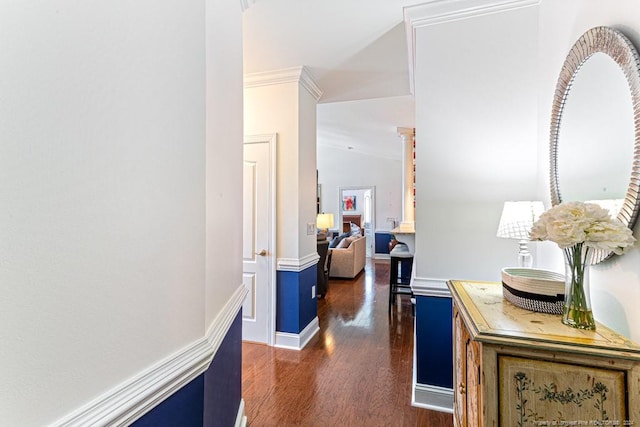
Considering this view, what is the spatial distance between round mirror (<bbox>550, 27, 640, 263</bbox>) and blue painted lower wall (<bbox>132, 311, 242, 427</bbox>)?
1536 mm

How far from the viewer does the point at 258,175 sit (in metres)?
3.25

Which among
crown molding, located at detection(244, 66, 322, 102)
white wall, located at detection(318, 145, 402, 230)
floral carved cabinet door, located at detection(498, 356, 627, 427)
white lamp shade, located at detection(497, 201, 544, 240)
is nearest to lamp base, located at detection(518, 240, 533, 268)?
white lamp shade, located at detection(497, 201, 544, 240)

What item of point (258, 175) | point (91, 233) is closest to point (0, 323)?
point (91, 233)

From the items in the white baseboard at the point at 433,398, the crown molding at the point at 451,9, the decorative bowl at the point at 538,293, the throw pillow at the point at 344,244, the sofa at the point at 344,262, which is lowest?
the white baseboard at the point at 433,398

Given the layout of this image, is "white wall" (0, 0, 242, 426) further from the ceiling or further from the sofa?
the sofa

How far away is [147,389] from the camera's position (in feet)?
2.70

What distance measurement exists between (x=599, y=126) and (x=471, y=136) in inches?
34.9

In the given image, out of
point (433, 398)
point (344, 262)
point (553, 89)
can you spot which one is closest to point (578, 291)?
point (553, 89)

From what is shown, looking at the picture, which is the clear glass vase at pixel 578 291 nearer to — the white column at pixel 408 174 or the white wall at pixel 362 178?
the white column at pixel 408 174

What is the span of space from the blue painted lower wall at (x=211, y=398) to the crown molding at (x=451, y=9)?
2279 millimetres

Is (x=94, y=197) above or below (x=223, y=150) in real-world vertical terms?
below

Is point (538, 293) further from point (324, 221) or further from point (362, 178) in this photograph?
point (362, 178)

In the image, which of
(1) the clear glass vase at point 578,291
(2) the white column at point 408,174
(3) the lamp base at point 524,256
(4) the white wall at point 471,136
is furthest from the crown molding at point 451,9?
(2) the white column at point 408,174

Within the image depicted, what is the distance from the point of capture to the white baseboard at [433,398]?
7.01 ft
